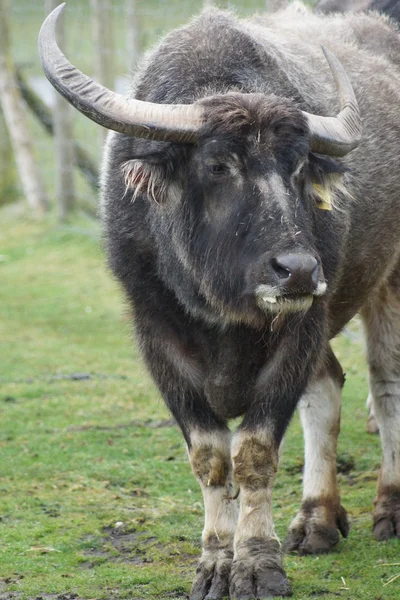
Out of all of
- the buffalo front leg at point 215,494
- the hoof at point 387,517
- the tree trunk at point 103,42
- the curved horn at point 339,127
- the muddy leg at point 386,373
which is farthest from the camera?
the tree trunk at point 103,42

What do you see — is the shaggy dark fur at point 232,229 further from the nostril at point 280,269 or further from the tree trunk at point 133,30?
the tree trunk at point 133,30

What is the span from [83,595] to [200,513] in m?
1.36

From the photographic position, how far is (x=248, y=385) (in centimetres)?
507

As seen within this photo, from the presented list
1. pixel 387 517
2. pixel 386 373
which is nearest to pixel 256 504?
pixel 387 517

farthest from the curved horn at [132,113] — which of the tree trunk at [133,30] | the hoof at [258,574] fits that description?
the tree trunk at [133,30]

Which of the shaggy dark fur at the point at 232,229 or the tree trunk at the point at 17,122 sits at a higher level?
the shaggy dark fur at the point at 232,229

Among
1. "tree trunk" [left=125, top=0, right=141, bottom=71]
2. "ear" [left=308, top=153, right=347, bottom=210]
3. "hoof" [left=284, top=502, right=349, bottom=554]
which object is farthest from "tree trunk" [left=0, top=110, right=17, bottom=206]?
"ear" [left=308, top=153, right=347, bottom=210]

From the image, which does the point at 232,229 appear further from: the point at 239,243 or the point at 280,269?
the point at 280,269

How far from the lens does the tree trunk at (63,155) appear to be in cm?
1555

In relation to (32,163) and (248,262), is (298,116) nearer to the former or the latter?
(248,262)

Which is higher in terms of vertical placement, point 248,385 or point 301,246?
point 301,246

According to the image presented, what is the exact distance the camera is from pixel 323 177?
495cm

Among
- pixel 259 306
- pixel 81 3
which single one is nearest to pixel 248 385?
pixel 259 306

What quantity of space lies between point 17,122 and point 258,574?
13.0 metres
